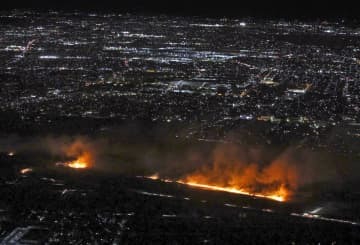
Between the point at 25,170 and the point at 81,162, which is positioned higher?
the point at 25,170

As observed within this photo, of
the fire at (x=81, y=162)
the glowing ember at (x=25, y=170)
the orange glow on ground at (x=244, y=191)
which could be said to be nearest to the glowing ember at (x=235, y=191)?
the orange glow on ground at (x=244, y=191)

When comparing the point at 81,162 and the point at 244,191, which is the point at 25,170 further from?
the point at 244,191

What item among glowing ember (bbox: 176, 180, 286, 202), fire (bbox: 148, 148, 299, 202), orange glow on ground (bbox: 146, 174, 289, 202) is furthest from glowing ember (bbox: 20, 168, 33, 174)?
glowing ember (bbox: 176, 180, 286, 202)

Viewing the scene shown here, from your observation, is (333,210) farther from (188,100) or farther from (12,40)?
(12,40)

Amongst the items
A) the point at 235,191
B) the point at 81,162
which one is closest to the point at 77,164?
the point at 81,162

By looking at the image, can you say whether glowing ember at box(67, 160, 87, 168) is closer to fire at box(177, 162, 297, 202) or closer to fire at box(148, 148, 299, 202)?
fire at box(148, 148, 299, 202)

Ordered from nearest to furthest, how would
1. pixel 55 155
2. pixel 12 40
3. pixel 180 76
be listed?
1. pixel 55 155
2. pixel 180 76
3. pixel 12 40

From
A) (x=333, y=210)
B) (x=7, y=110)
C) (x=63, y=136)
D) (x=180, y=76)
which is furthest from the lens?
(x=180, y=76)

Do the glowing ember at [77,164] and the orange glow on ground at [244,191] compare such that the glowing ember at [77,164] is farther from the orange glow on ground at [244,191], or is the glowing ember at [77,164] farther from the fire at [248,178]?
the orange glow on ground at [244,191]

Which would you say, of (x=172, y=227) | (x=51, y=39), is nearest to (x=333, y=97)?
(x=172, y=227)

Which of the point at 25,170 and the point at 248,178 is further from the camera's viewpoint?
the point at 25,170

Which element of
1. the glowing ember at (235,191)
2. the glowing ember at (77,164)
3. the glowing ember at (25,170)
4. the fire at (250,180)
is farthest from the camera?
the glowing ember at (77,164)
